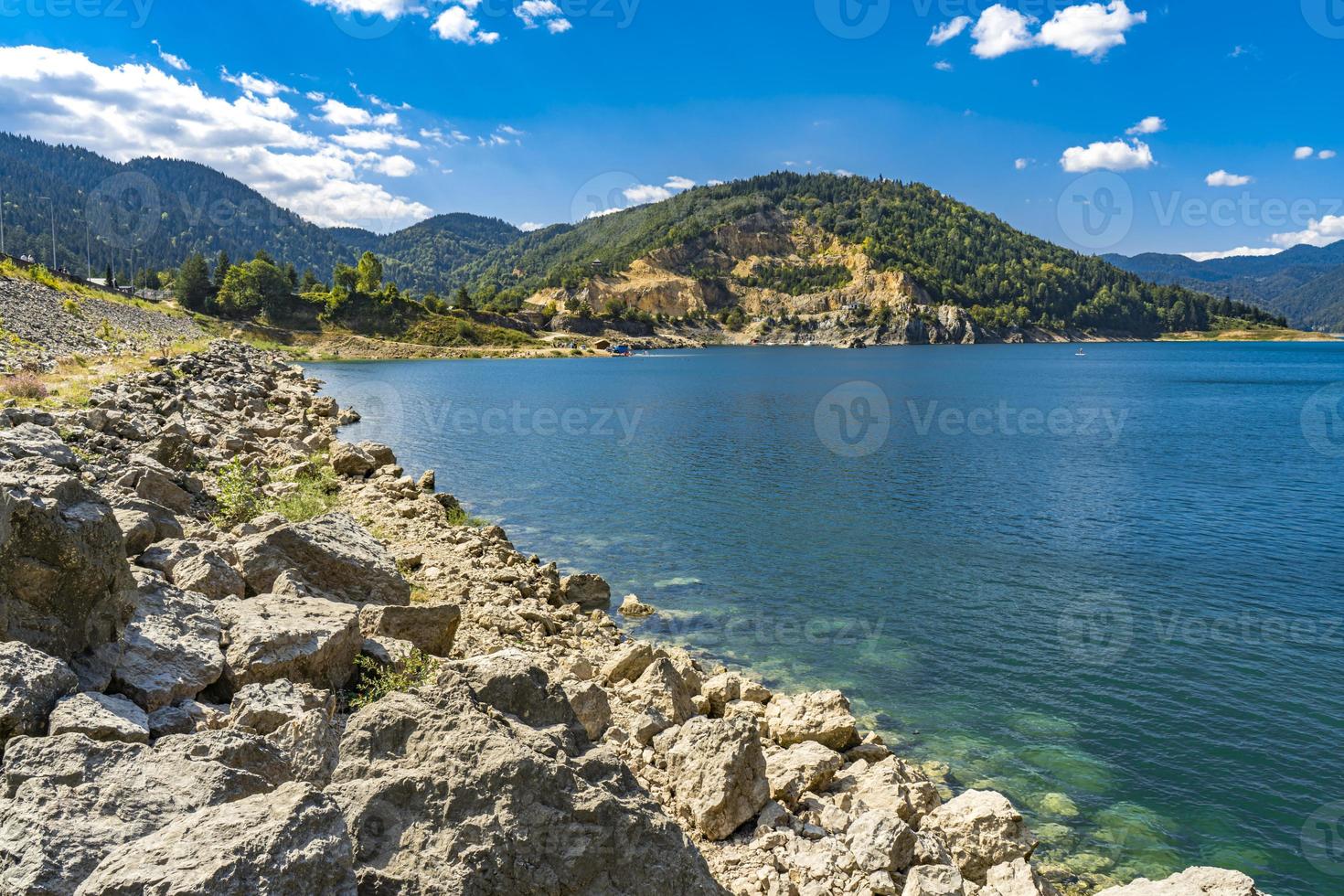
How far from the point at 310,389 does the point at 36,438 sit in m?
66.2

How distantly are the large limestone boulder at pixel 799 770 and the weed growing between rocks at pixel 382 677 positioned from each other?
4.87 m

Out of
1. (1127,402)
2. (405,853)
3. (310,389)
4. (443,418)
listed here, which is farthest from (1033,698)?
(1127,402)

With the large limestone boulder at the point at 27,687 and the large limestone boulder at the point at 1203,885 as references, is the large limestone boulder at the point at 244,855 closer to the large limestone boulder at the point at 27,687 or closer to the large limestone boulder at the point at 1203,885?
the large limestone boulder at the point at 27,687

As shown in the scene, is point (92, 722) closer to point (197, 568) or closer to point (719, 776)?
point (197, 568)

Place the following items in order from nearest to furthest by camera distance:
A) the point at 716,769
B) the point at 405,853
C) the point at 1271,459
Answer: the point at 405,853 < the point at 716,769 < the point at 1271,459

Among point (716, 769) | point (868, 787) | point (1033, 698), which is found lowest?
point (1033, 698)

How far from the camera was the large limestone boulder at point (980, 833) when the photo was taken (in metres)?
9.82

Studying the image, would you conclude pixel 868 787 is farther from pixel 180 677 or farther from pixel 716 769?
pixel 180 677

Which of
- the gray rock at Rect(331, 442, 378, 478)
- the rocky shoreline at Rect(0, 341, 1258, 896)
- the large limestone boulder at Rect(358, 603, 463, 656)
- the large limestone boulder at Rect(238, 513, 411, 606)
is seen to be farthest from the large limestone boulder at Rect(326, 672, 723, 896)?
the gray rock at Rect(331, 442, 378, 478)

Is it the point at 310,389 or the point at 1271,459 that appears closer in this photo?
the point at 1271,459

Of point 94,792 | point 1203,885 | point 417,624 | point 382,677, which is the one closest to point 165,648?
point 382,677

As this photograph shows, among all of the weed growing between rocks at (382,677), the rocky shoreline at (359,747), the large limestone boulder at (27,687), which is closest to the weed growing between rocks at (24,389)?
the rocky shoreline at (359,747)

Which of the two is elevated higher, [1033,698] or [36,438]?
[36,438]

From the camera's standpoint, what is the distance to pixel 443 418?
61.0 m
